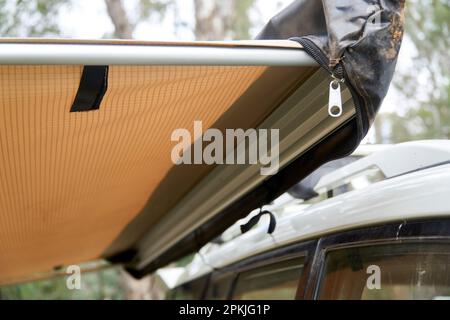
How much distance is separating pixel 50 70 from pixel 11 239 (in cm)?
217

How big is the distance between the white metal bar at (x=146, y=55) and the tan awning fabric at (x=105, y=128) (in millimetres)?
95

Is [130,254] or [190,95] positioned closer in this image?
[190,95]

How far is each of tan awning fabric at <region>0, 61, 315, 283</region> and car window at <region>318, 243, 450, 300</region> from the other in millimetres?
619

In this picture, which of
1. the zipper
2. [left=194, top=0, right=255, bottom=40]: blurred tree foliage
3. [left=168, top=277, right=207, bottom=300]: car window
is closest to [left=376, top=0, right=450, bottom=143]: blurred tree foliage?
[left=194, top=0, right=255, bottom=40]: blurred tree foliage

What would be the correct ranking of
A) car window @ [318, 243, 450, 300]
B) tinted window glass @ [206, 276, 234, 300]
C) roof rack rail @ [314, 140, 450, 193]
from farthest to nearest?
1. tinted window glass @ [206, 276, 234, 300]
2. roof rack rail @ [314, 140, 450, 193]
3. car window @ [318, 243, 450, 300]

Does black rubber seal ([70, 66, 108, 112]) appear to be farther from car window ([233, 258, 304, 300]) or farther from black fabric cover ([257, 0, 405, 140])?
car window ([233, 258, 304, 300])

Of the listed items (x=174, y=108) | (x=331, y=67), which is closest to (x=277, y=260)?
(x=174, y=108)

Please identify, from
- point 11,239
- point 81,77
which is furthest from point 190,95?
point 11,239

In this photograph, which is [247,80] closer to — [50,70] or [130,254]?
[50,70]

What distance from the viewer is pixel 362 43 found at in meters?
1.61

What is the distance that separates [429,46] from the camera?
15.5 m

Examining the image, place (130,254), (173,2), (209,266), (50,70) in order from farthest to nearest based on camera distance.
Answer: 1. (173,2)
2. (130,254)
3. (209,266)
4. (50,70)

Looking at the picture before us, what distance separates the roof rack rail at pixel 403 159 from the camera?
211cm

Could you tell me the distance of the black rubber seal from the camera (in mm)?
1562
